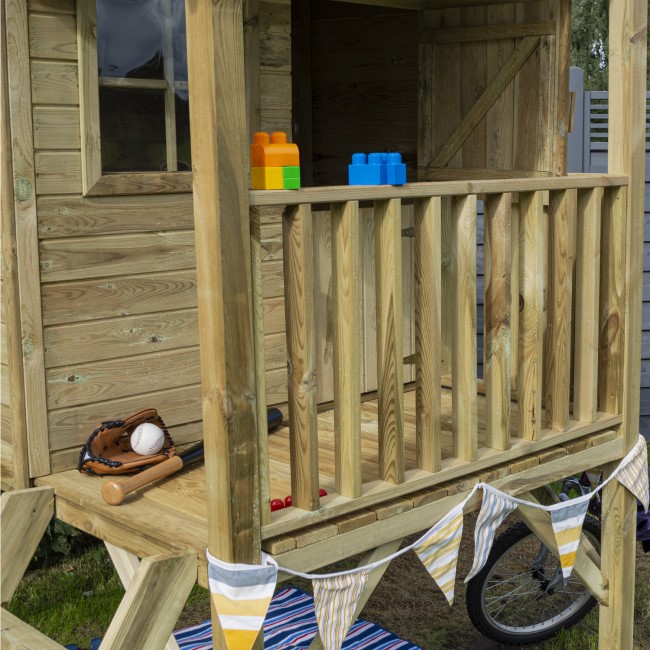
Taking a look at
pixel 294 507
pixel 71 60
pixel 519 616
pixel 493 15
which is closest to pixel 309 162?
pixel 493 15

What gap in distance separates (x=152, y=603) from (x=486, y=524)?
1321 millimetres

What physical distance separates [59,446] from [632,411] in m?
2.38

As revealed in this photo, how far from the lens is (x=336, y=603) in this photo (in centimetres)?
322

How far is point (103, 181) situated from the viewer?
3.74 metres

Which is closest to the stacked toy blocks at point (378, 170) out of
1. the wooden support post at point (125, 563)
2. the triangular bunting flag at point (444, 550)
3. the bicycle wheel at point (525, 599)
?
the triangular bunting flag at point (444, 550)

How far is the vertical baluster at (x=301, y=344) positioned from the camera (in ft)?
9.41

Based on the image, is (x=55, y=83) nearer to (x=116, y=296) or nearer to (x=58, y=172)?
(x=58, y=172)

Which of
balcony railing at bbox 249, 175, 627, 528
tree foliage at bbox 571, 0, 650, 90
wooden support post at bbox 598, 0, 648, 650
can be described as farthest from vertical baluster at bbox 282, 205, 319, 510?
tree foliage at bbox 571, 0, 650, 90

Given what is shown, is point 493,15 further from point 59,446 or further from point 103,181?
point 59,446

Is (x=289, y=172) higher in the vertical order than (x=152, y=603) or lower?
higher

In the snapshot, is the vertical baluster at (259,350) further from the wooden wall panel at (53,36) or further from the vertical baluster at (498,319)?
the wooden wall panel at (53,36)

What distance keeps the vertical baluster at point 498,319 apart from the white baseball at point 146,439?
1.24 m

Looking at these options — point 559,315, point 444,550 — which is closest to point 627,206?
point 559,315

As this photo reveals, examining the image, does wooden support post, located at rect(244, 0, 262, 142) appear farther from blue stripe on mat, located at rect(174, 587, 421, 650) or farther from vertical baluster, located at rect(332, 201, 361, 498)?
blue stripe on mat, located at rect(174, 587, 421, 650)
